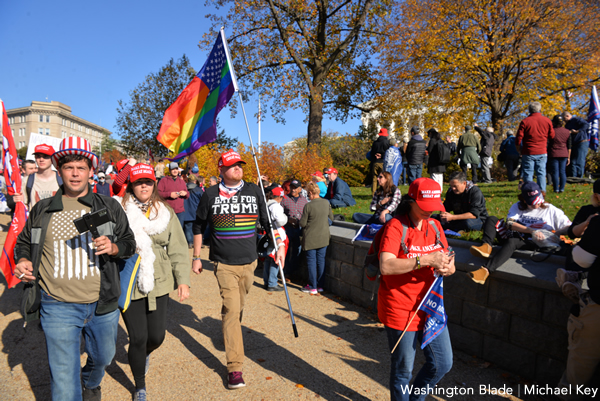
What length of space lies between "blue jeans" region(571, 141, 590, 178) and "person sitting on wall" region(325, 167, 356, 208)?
21.5 ft

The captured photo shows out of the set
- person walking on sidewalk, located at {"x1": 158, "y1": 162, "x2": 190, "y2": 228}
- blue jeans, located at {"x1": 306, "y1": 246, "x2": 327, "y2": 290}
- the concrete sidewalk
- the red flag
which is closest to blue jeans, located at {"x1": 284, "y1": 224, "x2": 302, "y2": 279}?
blue jeans, located at {"x1": 306, "y1": 246, "x2": 327, "y2": 290}

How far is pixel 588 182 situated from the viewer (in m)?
11.3

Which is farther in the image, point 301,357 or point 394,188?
point 394,188

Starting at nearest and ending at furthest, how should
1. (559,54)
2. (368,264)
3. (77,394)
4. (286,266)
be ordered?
(77,394), (368,264), (286,266), (559,54)

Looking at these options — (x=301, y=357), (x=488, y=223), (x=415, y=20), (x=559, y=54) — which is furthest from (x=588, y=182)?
(x=415, y=20)

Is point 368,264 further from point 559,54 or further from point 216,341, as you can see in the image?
point 559,54

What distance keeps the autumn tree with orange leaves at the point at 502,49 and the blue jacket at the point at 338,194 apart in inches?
523

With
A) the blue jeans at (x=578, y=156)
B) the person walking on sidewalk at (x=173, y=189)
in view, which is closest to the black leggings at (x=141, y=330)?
the person walking on sidewalk at (x=173, y=189)

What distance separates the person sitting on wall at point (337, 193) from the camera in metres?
10.7

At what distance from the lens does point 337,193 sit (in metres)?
10.9

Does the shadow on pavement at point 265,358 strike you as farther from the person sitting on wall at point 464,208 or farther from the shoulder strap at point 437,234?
the person sitting on wall at point 464,208

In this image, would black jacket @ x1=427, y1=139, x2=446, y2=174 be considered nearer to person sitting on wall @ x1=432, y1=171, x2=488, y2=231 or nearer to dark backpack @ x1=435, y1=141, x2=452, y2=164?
dark backpack @ x1=435, y1=141, x2=452, y2=164

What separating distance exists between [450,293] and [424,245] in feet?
6.86

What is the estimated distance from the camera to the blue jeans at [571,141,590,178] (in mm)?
11477
